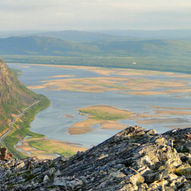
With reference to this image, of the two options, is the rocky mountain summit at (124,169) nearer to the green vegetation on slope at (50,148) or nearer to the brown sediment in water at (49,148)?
the green vegetation on slope at (50,148)

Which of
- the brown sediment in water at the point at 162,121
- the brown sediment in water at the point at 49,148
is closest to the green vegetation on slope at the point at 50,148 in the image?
the brown sediment in water at the point at 49,148

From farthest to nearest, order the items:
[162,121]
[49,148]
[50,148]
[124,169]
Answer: [162,121] → [49,148] → [50,148] → [124,169]

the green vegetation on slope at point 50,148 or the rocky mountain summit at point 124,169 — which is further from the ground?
the rocky mountain summit at point 124,169

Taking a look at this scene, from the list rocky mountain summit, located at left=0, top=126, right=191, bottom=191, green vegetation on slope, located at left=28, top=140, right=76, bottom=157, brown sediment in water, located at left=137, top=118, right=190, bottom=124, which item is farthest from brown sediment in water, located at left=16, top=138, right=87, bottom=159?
rocky mountain summit, located at left=0, top=126, right=191, bottom=191

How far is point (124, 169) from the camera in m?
38.0

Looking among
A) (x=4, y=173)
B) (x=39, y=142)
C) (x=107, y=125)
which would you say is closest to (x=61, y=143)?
(x=39, y=142)

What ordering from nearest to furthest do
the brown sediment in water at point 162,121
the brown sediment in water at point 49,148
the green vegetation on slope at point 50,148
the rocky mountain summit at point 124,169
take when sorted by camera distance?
the rocky mountain summit at point 124,169 < the green vegetation on slope at point 50,148 < the brown sediment in water at point 49,148 < the brown sediment in water at point 162,121

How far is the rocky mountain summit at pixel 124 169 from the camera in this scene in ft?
115

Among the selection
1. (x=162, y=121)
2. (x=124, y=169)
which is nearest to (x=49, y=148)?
(x=162, y=121)

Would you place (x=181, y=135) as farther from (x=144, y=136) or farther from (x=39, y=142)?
(x=39, y=142)

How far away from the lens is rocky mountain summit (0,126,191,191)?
35.2 m

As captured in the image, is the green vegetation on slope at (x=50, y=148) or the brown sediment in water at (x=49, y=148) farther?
the brown sediment in water at (x=49, y=148)

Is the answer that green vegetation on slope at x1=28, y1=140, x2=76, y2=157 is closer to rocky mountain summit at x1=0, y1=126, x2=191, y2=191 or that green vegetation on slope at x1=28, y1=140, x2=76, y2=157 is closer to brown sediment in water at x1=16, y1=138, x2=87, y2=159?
brown sediment in water at x1=16, y1=138, x2=87, y2=159

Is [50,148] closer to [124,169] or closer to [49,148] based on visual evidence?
[49,148]
